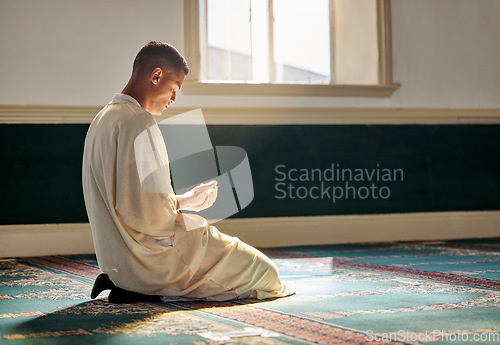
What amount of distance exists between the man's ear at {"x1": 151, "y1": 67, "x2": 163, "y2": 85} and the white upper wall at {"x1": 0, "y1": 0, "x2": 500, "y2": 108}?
260 centimetres

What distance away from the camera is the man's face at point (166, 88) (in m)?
3.29

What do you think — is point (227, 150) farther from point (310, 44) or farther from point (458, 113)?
point (458, 113)

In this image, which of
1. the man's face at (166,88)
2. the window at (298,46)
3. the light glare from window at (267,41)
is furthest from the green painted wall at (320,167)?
the man's face at (166,88)

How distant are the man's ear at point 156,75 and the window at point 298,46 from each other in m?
2.82

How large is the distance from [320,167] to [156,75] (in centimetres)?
A: 320

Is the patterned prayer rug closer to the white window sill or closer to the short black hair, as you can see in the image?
the short black hair

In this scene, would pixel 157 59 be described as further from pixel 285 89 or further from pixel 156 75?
pixel 285 89

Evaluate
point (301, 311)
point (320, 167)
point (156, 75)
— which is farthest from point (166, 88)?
point (320, 167)

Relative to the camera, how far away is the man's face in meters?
3.29

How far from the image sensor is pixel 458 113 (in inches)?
259

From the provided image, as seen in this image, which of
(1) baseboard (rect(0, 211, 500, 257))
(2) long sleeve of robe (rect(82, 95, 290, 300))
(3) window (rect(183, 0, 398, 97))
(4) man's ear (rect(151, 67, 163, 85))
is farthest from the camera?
(3) window (rect(183, 0, 398, 97))

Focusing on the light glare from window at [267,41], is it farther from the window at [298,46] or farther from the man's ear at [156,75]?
the man's ear at [156,75]

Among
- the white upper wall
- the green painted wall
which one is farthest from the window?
the green painted wall

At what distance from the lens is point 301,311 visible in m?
3.02
